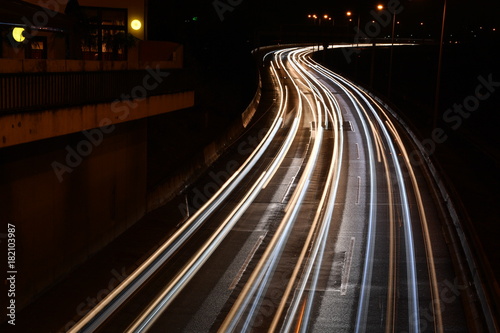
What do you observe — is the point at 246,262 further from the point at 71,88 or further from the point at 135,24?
the point at 135,24

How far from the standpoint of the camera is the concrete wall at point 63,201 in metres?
15.3

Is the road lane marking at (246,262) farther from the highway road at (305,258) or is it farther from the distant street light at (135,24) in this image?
the distant street light at (135,24)

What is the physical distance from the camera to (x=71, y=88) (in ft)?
54.7

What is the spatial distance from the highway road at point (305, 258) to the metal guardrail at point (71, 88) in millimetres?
4780

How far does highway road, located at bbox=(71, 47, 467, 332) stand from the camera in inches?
588

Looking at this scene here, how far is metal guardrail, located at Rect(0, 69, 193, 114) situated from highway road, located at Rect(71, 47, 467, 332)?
4.78 m

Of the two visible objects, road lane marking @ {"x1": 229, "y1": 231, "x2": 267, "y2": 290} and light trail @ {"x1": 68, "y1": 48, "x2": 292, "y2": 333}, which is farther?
road lane marking @ {"x1": 229, "y1": 231, "x2": 267, "y2": 290}

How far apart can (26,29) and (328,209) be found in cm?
1239

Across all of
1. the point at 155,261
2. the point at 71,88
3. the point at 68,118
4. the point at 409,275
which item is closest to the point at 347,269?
the point at 409,275

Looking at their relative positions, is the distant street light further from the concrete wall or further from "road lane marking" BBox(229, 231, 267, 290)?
"road lane marking" BBox(229, 231, 267, 290)

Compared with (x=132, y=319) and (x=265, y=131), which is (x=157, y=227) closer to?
(x=132, y=319)

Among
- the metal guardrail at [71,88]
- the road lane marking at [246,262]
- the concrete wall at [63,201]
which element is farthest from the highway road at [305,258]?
the metal guardrail at [71,88]


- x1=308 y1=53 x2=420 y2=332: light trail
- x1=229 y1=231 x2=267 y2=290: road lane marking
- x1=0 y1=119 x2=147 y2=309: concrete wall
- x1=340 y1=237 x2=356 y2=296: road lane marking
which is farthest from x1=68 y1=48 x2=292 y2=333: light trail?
x1=308 y1=53 x2=420 y2=332: light trail

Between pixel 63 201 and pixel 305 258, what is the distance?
279 inches
